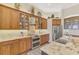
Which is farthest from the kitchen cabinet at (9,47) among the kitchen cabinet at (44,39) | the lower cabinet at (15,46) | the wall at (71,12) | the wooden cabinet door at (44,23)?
the wall at (71,12)

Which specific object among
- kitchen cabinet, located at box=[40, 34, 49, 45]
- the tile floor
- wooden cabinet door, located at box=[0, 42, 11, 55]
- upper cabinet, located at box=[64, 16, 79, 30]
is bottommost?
the tile floor

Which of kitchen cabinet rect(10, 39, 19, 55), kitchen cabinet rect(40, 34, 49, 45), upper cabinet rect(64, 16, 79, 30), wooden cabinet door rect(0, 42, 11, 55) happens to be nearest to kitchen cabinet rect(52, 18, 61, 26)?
upper cabinet rect(64, 16, 79, 30)

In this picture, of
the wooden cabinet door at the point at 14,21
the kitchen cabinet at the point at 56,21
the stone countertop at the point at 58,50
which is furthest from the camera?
the kitchen cabinet at the point at 56,21

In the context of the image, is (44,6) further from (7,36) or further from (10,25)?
(7,36)

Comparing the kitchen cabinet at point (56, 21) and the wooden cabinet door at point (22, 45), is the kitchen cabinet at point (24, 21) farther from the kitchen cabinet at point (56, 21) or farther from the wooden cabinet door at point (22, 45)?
the kitchen cabinet at point (56, 21)

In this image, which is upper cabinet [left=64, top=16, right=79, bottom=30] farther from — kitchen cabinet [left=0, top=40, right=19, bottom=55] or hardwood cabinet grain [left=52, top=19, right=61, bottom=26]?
kitchen cabinet [left=0, top=40, right=19, bottom=55]

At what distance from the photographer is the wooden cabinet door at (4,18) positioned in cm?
209

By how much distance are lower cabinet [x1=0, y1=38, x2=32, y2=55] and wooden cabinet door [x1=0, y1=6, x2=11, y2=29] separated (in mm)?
329

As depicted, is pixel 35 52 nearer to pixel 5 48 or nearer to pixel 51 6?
pixel 5 48

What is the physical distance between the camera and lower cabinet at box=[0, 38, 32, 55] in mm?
2100

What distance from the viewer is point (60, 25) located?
230 cm

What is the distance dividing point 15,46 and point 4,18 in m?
0.62

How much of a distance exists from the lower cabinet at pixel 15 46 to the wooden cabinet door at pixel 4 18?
1.08ft

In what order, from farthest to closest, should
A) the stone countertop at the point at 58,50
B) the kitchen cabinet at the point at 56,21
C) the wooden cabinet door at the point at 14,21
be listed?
the kitchen cabinet at the point at 56,21 < the wooden cabinet door at the point at 14,21 < the stone countertop at the point at 58,50
